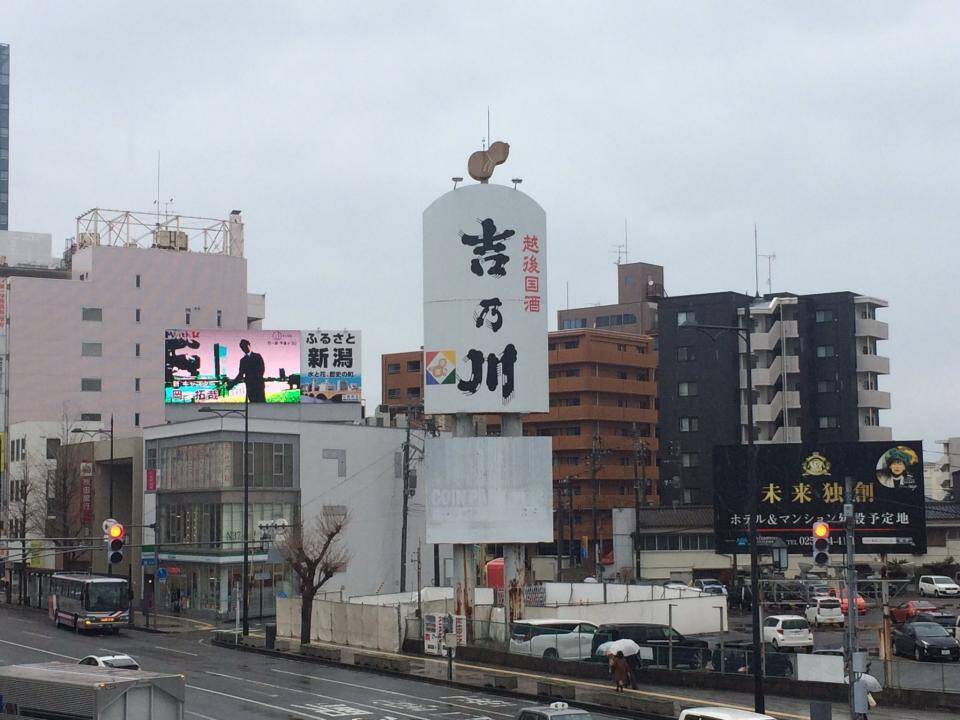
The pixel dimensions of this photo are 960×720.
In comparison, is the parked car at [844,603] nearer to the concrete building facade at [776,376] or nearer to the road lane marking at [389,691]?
the road lane marking at [389,691]

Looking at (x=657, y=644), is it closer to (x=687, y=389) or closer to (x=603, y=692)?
(x=603, y=692)

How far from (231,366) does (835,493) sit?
54.3 meters

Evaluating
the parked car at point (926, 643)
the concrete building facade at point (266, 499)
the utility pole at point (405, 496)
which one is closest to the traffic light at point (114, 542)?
the parked car at point (926, 643)

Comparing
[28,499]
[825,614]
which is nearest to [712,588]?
[825,614]

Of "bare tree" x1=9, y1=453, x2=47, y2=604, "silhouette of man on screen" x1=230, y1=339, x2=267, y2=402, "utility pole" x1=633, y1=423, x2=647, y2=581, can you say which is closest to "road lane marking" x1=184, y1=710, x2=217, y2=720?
"utility pole" x1=633, y1=423, x2=647, y2=581

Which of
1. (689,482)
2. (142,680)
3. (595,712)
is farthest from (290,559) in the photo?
(689,482)

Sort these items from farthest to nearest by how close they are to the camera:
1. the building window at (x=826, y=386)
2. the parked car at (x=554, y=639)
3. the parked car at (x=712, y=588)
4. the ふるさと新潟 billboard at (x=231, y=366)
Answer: the building window at (x=826, y=386) → the ふるさと新潟 billboard at (x=231, y=366) → the parked car at (x=712, y=588) → the parked car at (x=554, y=639)

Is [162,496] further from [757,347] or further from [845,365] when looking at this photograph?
[845,365]

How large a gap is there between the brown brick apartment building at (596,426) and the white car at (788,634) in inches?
2693

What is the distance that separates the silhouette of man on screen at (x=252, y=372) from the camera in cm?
10094

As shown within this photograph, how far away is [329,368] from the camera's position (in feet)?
335

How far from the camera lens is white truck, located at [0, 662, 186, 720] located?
28.2 m

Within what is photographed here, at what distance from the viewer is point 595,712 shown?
4250 cm

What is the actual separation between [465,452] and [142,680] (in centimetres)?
3309
